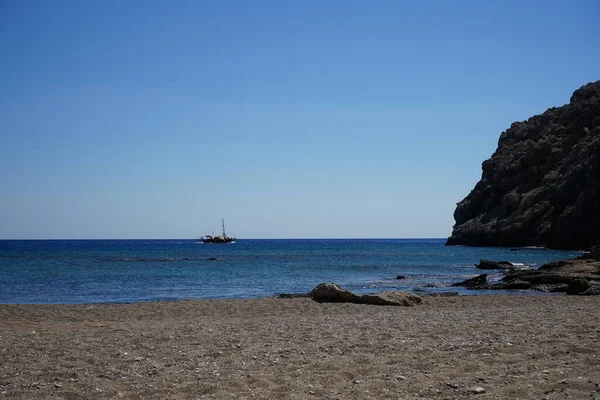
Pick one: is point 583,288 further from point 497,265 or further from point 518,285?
point 497,265

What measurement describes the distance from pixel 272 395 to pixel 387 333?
581 cm

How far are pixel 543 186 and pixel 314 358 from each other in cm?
11608

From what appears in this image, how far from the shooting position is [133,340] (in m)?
13.5

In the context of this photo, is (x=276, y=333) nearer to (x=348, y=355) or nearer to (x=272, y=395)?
(x=348, y=355)

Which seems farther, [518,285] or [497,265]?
[497,265]

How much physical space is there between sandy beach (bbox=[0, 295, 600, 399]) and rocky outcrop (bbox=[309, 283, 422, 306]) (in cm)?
579

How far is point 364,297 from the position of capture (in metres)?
24.4

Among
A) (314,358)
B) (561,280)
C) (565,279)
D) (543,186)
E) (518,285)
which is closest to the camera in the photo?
(314,358)

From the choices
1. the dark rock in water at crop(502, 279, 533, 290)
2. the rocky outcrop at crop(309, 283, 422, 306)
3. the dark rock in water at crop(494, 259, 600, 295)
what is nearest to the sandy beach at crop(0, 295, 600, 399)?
→ the rocky outcrop at crop(309, 283, 422, 306)

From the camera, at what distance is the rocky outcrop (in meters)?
23.9

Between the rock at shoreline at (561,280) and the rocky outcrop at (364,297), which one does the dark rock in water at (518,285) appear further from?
the rocky outcrop at (364,297)

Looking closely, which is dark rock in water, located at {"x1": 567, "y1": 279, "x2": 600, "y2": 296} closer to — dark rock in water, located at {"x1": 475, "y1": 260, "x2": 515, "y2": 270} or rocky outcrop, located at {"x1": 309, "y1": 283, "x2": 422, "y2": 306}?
rocky outcrop, located at {"x1": 309, "y1": 283, "x2": 422, "y2": 306}

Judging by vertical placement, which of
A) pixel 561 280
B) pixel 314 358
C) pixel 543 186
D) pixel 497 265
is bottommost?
pixel 497 265

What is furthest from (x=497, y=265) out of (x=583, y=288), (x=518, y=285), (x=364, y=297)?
(x=364, y=297)
